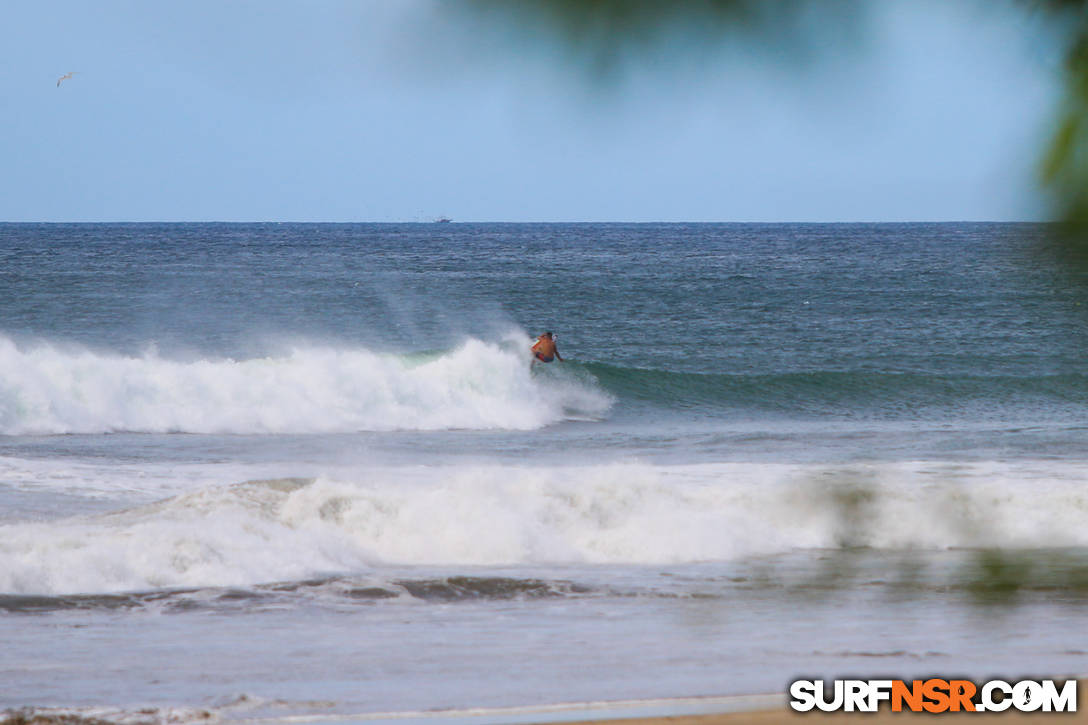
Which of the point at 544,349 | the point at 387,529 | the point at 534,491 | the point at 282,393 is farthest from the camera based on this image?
the point at 544,349

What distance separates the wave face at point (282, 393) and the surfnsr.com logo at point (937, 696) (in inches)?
688

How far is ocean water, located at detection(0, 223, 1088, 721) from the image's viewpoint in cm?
160

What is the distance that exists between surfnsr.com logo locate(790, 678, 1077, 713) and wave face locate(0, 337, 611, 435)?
57.3ft

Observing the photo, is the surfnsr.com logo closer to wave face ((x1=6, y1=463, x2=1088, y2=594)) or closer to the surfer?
wave face ((x1=6, y1=463, x2=1088, y2=594))

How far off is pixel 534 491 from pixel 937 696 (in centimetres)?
973

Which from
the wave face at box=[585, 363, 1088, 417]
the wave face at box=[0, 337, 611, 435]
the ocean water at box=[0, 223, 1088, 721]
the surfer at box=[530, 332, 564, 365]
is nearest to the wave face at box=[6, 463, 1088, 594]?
the ocean water at box=[0, 223, 1088, 721]

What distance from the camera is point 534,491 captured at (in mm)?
12930

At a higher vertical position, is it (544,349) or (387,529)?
(544,349)

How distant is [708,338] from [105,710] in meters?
27.5

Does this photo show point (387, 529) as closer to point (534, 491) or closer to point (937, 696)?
point (534, 491)

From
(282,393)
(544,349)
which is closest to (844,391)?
(544,349)

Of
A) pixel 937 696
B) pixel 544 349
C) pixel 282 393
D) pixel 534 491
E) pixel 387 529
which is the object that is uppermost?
pixel 544 349

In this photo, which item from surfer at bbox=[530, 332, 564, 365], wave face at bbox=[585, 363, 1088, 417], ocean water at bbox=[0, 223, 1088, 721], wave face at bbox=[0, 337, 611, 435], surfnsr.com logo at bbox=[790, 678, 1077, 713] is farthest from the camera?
surfer at bbox=[530, 332, 564, 365]

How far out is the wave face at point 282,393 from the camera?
21391mm
